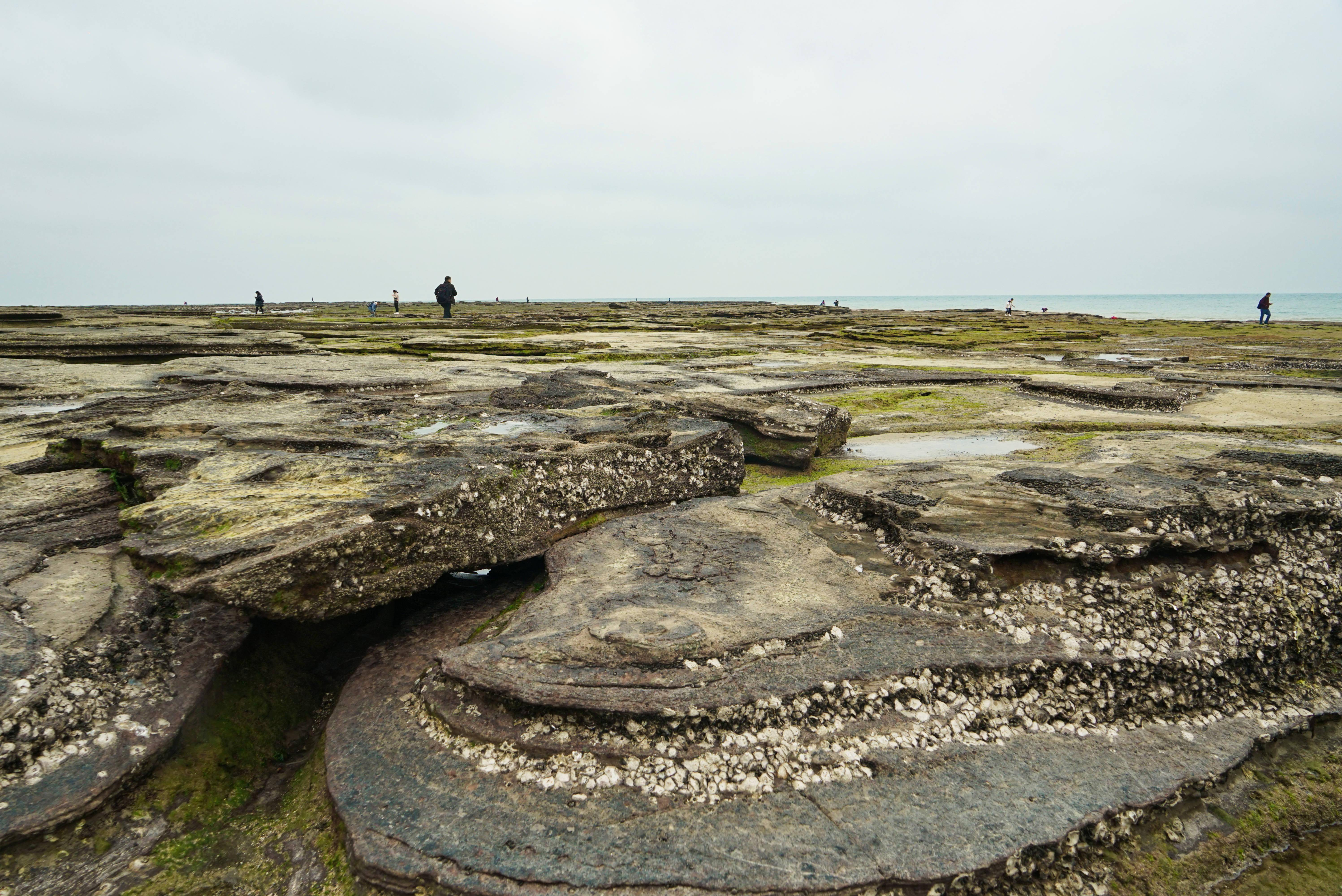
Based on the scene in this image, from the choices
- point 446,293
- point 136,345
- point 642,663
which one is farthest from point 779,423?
point 446,293

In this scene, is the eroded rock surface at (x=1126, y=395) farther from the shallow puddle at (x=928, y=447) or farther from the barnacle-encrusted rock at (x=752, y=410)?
the barnacle-encrusted rock at (x=752, y=410)

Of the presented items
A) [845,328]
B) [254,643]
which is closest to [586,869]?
[254,643]

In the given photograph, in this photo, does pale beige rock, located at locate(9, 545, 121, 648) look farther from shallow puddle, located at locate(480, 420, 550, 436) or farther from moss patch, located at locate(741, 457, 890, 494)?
moss patch, located at locate(741, 457, 890, 494)

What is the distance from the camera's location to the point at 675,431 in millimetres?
5688

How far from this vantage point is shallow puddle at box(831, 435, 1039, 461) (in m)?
7.41

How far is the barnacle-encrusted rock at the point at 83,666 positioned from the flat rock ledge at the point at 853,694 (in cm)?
79

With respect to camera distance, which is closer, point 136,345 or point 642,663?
point 642,663

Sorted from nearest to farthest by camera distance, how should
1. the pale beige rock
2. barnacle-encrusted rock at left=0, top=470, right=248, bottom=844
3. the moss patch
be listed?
1. barnacle-encrusted rock at left=0, top=470, right=248, bottom=844
2. the pale beige rock
3. the moss patch

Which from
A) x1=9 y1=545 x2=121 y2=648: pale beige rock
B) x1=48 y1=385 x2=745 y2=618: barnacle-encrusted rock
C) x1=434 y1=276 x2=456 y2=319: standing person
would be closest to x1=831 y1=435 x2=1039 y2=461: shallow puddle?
x1=48 y1=385 x2=745 y2=618: barnacle-encrusted rock

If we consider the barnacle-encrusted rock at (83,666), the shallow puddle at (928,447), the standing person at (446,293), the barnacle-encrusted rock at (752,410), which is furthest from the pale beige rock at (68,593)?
the standing person at (446,293)

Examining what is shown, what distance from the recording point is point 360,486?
13.5 feet

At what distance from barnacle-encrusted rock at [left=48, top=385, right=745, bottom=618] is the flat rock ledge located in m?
0.43

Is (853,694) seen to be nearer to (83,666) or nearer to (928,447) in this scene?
(83,666)

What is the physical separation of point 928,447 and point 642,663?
19.5 ft
